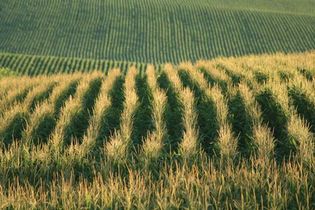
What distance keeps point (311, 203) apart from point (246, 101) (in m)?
6.16

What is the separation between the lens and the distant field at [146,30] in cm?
4991

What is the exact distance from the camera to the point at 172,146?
9.46 meters

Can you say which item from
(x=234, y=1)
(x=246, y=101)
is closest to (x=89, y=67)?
(x=246, y=101)

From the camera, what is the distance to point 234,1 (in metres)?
73.7

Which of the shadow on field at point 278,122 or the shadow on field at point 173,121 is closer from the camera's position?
the shadow on field at point 278,122

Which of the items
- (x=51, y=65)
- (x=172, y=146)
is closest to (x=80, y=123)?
(x=172, y=146)

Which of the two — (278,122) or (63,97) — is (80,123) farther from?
(278,122)

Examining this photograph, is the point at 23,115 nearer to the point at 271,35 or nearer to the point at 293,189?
the point at 293,189

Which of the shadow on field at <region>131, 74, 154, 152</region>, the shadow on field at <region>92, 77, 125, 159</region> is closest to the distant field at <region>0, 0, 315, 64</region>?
the shadow on field at <region>92, 77, 125, 159</region>

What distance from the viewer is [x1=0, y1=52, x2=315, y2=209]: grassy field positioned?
523 cm

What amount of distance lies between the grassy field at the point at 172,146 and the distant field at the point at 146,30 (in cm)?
3294

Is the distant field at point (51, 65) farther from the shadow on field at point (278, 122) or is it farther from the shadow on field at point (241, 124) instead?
the shadow on field at point (278, 122)

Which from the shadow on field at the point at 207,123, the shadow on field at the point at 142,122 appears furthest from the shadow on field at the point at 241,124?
the shadow on field at the point at 142,122

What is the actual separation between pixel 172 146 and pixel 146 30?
1903 inches
